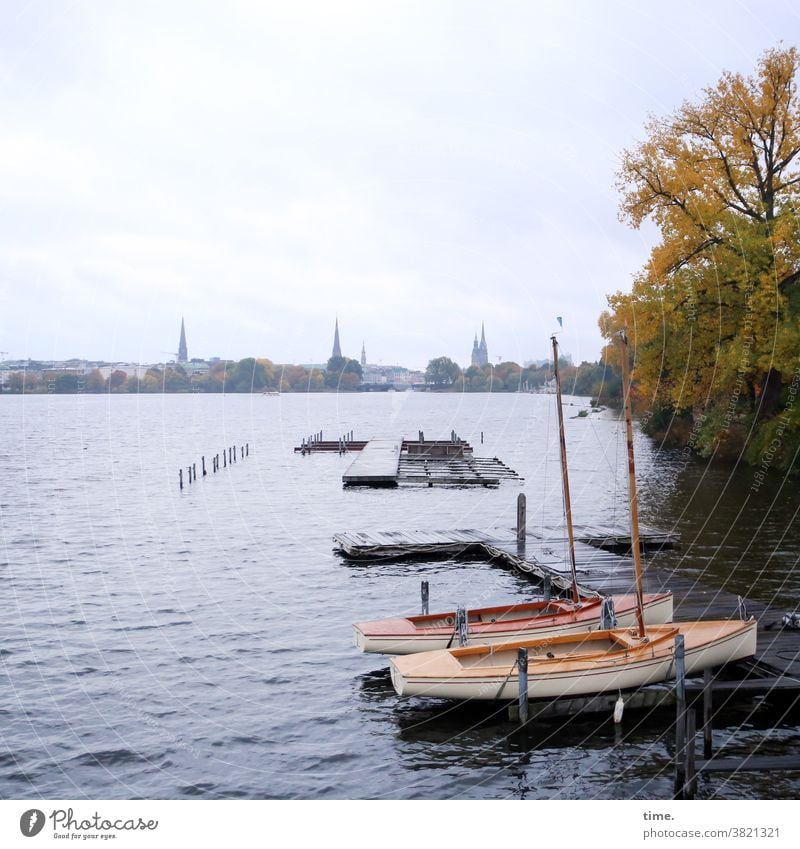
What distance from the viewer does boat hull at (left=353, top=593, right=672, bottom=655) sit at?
2428 centimetres

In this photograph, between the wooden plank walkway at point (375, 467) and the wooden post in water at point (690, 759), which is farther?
the wooden plank walkway at point (375, 467)

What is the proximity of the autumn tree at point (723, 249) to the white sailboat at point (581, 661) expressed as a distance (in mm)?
29632

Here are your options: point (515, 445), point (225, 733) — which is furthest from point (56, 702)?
point (515, 445)

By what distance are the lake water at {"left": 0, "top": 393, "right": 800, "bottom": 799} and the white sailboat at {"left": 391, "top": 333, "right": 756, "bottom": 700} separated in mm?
817

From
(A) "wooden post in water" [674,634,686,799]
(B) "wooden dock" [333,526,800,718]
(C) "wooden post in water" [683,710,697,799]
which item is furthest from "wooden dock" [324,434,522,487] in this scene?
(C) "wooden post in water" [683,710,697,799]

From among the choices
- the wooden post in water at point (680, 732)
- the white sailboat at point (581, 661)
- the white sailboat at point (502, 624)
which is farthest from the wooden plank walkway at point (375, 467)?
the wooden post in water at point (680, 732)

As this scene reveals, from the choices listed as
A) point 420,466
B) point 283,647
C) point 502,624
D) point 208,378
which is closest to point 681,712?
point 502,624

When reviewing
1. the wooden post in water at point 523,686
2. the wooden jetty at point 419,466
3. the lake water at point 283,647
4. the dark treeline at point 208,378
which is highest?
the dark treeline at point 208,378

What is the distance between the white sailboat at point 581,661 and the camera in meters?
21.0

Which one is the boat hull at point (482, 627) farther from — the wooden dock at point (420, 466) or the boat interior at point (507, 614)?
the wooden dock at point (420, 466)

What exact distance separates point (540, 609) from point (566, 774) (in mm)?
8288

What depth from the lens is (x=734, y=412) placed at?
192 ft

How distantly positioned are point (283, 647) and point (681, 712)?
1240cm

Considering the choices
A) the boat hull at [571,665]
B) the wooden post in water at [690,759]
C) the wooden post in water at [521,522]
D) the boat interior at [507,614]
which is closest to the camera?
the wooden post in water at [690,759]
